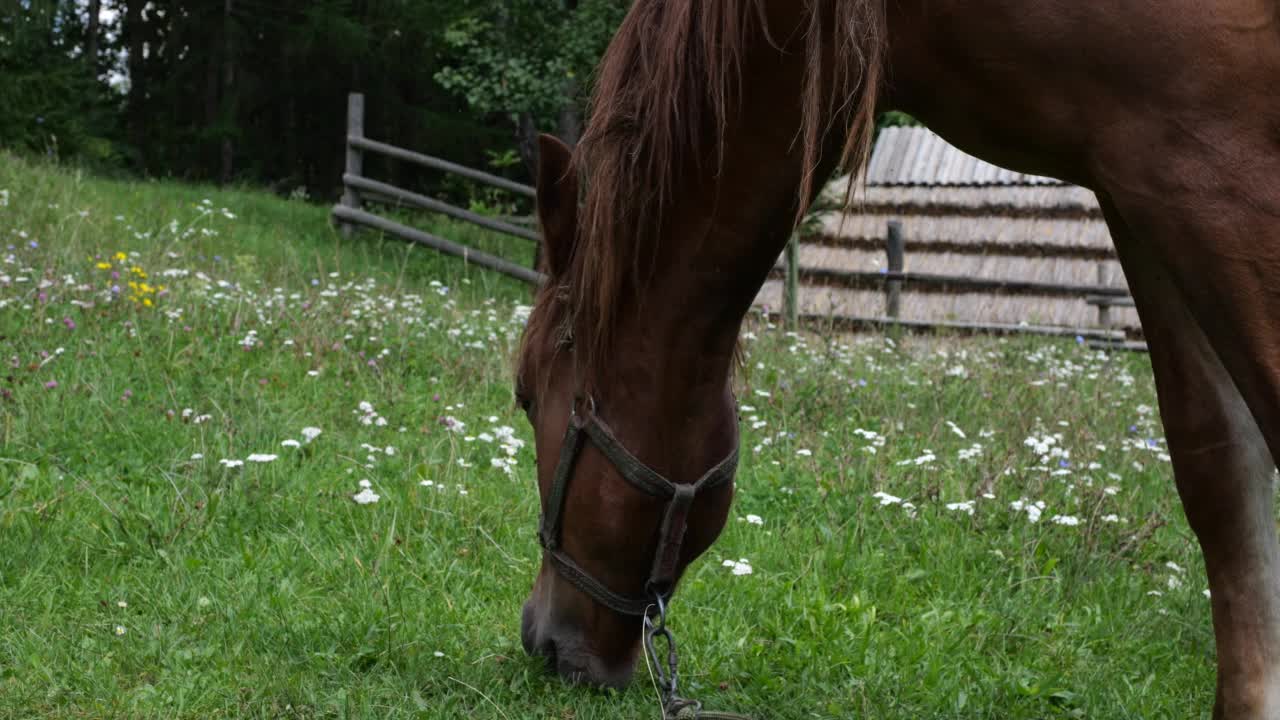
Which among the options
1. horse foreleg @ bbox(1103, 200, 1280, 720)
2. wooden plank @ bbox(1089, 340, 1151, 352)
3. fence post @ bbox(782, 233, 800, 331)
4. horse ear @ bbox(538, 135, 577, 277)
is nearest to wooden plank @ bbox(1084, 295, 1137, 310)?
wooden plank @ bbox(1089, 340, 1151, 352)

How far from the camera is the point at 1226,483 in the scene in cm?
191

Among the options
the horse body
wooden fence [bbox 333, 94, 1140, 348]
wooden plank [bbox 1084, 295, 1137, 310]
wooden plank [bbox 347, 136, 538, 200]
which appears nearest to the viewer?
the horse body

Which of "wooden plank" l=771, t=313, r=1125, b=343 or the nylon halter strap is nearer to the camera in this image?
the nylon halter strap

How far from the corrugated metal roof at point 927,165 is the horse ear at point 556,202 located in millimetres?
10798

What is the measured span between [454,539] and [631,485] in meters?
1.35

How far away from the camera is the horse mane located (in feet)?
4.92

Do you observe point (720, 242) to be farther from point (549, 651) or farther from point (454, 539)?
point (454, 539)

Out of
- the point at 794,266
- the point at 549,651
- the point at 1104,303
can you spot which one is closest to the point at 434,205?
the point at 794,266

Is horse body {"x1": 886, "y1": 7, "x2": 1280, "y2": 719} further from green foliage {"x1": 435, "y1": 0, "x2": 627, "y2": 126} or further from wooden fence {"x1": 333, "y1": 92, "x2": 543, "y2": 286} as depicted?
wooden fence {"x1": 333, "y1": 92, "x2": 543, "y2": 286}

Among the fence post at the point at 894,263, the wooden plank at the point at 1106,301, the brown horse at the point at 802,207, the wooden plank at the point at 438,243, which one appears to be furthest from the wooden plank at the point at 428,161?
the brown horse at the point at 802,207

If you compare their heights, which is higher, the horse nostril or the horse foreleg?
the horse foreleg

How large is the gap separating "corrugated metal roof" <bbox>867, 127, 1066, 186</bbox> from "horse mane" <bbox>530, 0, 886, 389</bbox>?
10.9 m

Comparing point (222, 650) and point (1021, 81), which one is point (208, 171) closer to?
point (222, 650)

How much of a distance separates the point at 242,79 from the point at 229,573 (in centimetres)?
1819
